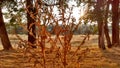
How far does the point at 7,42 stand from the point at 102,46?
20.7 feet

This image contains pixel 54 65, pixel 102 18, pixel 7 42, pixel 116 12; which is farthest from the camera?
pixel 116 12

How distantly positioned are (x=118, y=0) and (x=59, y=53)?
73.5 feet

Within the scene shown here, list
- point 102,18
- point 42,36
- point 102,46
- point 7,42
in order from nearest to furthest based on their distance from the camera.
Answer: point 42,36 < point 102,18 < point 7,42 < point 102,46

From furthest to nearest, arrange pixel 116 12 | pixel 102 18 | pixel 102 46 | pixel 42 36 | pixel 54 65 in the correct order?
pixel 116 12 → pixel 102 46 → pixel 102 18 → pixel 54 65 → pixel 42 36

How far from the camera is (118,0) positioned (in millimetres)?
26656

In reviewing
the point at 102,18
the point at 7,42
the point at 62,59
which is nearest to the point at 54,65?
the point at 62,59

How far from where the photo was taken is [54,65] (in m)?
5.27

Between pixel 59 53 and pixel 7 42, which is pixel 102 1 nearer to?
pixel 7 42

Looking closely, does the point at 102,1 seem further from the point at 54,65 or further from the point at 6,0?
the point at 54,65

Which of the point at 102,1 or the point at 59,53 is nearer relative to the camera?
the point at 59,53

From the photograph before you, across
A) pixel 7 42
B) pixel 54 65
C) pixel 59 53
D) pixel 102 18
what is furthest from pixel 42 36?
pixel 7 42

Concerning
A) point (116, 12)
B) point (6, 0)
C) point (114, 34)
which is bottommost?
point (114, 34)

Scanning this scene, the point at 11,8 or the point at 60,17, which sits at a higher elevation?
the point at 60,17

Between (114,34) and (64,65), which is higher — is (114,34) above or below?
below
